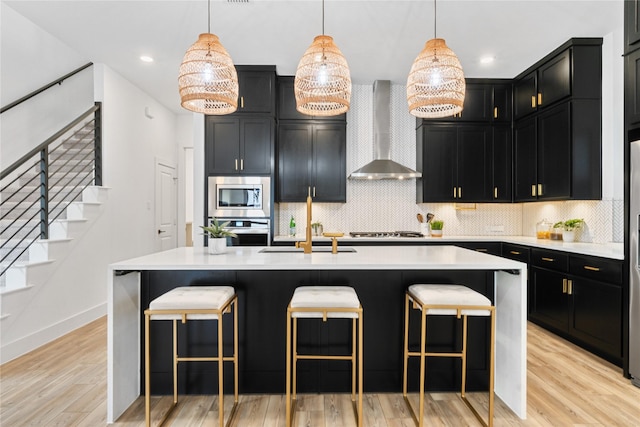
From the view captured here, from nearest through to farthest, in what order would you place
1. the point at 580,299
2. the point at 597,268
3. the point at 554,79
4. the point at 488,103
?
the point at 597,268
the point at 580,299
the point at 554,79
the point at 488,103

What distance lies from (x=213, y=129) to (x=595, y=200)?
14.0 ft

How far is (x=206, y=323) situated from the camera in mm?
2475

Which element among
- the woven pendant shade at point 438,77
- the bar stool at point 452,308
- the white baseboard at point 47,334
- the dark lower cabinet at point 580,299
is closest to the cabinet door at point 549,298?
the dark lower cabinet at point 580,299

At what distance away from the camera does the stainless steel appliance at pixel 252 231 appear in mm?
4461

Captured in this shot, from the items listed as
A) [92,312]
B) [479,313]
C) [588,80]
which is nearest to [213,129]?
[92,312]

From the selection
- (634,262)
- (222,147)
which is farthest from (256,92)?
(634,262)

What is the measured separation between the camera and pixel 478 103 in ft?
16.0

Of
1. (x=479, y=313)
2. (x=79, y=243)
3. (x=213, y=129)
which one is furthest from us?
(x=213, y=129)

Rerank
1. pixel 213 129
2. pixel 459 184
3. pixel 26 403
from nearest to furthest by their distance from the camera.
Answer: pixel 26 403 → pixel 213 129 → pixel 459 184

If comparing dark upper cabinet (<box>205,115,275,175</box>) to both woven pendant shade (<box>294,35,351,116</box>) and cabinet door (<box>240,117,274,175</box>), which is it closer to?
cabinet door (<box>240,117,274,175</box>)

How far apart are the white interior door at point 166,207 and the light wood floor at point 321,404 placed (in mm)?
3250

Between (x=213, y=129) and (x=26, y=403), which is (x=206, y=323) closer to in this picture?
(x=26, y=403)

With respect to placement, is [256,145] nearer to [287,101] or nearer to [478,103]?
[287,101]

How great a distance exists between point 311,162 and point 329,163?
233mm
